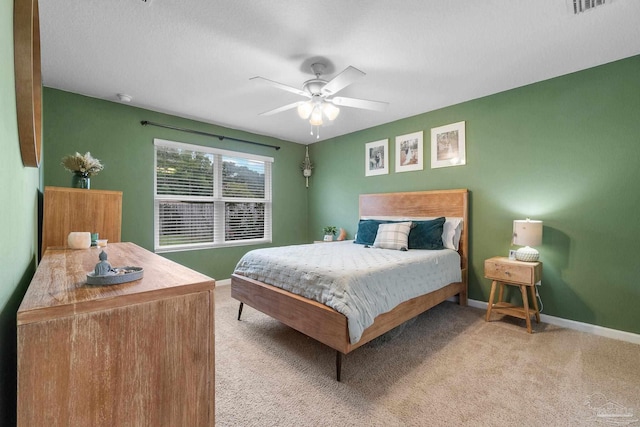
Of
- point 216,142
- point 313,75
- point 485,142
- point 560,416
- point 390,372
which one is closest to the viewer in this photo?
point 560,416

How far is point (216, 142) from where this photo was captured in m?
4.28

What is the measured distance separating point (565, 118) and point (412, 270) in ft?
7.13

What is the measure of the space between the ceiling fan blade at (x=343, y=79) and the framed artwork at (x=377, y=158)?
192 centimetres

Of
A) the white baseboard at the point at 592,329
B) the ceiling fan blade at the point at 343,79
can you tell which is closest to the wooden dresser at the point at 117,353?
the ceiling fan blade at the point at 343,79

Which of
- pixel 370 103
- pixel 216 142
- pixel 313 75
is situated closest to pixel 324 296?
pixel 370 103

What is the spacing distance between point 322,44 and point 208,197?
112 inches

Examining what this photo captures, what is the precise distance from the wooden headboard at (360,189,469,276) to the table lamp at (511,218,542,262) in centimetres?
67

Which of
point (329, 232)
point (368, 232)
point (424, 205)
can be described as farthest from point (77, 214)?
point (424, 205)

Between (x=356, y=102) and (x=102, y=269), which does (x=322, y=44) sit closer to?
(x=356, y=102)

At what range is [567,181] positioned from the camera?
9.13 feet

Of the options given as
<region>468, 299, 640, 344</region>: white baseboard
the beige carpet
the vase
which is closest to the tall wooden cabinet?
the vase

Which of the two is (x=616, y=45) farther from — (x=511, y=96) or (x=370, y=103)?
(x=370, y=103)

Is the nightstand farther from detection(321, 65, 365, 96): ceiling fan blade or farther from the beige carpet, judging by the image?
detection(321, 65, 365, 96): ceiling fan blade

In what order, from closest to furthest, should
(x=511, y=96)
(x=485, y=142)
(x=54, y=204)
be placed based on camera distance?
(x=54, y=204)
(x=511, y=96)
(x=485, y=142)
